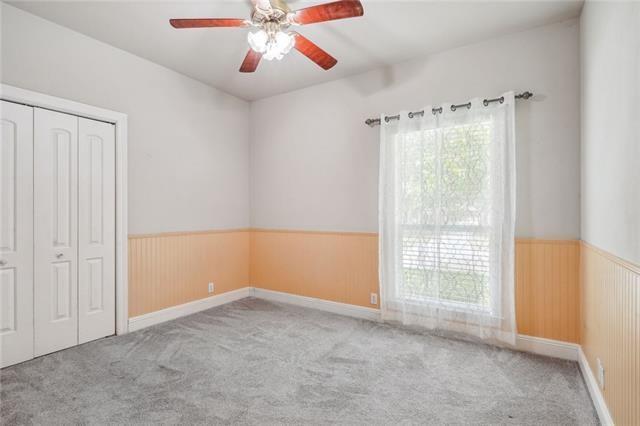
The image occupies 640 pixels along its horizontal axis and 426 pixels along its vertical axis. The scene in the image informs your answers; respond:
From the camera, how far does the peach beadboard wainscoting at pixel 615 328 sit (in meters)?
1.44

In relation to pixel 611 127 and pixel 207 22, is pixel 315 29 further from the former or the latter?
pixel 611 127

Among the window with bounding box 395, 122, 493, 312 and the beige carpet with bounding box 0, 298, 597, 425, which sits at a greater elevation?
the window with bounding box 395, 122, 493, 312

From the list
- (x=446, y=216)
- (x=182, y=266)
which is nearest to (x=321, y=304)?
(x=182, y=266)

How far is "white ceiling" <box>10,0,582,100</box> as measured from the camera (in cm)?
257

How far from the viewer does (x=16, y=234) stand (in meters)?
2.60

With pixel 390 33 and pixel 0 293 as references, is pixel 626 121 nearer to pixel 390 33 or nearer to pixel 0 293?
pixel 390 33

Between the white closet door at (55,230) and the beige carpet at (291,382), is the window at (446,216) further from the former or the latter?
the white closet door at (55,230)

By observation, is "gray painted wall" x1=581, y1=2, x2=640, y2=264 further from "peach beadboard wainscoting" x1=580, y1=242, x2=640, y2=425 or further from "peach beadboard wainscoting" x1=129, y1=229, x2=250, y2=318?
"peach beadboard wainscoting" x1=129, y1=229, x2=250, y2=318

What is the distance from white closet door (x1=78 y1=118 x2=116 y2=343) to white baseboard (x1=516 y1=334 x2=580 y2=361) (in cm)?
382

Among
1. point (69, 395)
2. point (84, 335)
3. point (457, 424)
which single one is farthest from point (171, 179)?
point (457, 424)

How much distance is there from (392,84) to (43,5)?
314 cm

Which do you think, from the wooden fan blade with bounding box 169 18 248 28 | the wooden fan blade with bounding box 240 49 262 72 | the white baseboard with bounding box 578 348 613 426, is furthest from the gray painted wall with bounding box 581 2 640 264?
the wooden fan blade with bounding box 240 49 262 72

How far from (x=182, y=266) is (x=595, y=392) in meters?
3.83

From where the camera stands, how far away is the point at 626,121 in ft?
5.16
